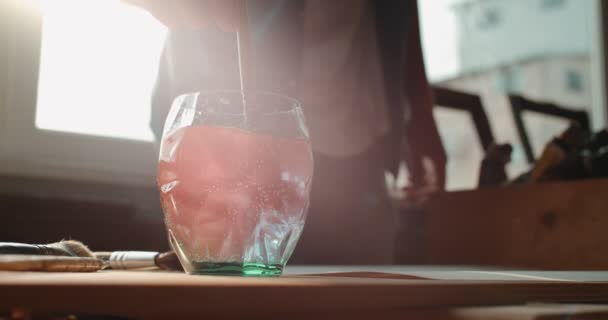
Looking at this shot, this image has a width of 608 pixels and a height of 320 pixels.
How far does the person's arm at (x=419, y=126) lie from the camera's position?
3.80 feet

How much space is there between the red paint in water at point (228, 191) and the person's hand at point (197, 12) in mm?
87

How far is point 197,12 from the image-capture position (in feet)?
1.55

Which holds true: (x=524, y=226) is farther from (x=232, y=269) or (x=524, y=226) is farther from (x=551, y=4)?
(x=551, y=4)

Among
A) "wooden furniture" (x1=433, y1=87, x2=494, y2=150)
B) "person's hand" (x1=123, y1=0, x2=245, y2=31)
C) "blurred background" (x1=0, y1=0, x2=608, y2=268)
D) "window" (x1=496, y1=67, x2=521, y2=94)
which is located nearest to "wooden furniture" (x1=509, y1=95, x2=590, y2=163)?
"wooden furniture" (x1=433, y1=87, x2=494, y2=150)

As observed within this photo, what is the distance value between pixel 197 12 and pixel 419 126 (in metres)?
0.76

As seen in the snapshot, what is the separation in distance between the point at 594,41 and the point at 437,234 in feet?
4.69

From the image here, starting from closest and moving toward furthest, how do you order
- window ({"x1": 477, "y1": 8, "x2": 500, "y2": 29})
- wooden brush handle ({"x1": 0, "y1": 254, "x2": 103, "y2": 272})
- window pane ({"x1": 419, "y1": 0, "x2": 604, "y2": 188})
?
wooden brush handle ({"x1": 0, "y1": 254, "x2": 103, "y2": 272})
window pane ({"x1": 419, "y1": 0, "x2": 604, "y2": 188})
window ({"x1": 477, "y1": 8, "x2": 500, "y2": 29})

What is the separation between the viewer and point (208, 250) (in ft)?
1.38

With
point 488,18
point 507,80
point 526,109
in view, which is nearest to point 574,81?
point 507,80

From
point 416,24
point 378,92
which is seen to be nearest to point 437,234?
point 378,92

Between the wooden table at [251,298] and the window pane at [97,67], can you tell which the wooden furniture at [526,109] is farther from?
the wooden table at [251,298]

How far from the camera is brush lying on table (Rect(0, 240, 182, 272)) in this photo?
0.33 metres

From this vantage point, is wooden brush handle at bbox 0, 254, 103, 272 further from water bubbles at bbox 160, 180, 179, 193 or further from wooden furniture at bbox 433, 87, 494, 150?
wooden furniture at bbox 433, 87, 494, 150

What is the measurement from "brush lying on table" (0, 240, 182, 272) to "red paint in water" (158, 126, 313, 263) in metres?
0.07
